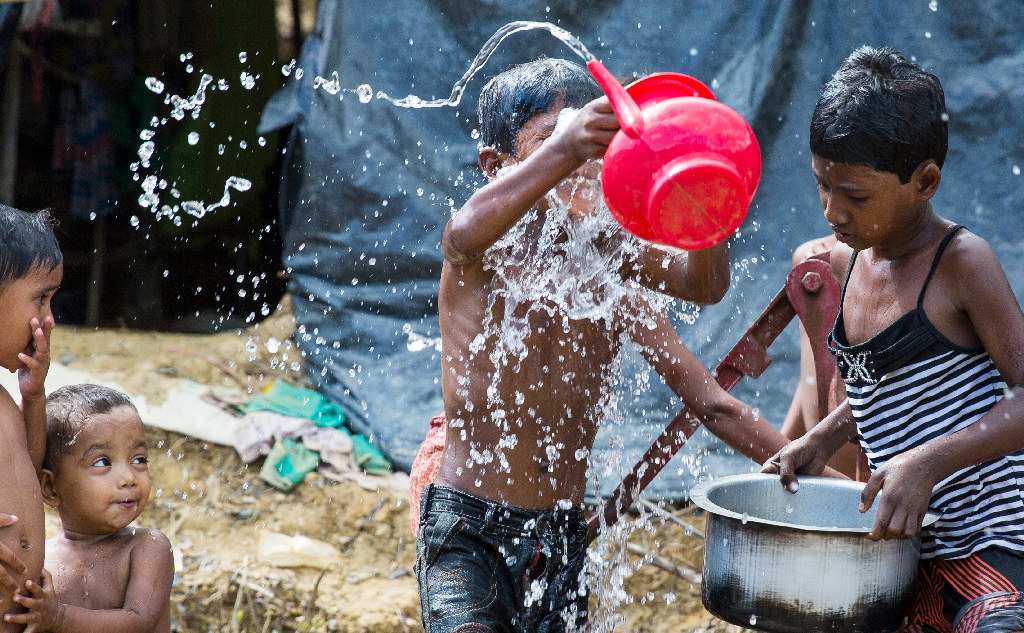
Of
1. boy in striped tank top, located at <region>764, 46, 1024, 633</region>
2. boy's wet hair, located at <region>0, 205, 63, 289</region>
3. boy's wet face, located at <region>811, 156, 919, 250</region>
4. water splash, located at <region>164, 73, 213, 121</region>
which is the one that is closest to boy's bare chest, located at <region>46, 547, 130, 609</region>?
boy's wet hair, located at <region>0, 205, 63, 289</region>

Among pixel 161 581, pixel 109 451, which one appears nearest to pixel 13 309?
pixel 109 451

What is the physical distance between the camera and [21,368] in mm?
1910

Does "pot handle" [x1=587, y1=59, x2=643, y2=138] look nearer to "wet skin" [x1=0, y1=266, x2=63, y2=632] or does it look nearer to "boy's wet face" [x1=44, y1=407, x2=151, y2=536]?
"wet skin" [x1=0, y1=266, x2=63, y2=632]

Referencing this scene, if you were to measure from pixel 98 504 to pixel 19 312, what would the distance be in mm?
478

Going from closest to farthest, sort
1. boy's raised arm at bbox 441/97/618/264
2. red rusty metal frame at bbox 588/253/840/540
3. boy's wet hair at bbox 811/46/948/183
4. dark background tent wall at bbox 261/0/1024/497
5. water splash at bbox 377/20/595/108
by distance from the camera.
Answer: boy's raised arm at bbox 441/97/618/264 → boy's wet hair at bbox 811/46/948/183 → red rusty metal frame at bbox 588/253/840/540 → dark background tent wall at bbox 261/0/1024/497 → water splash at bbox 377/20/595/108

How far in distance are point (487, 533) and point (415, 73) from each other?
3.16m

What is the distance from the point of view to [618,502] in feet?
8.11

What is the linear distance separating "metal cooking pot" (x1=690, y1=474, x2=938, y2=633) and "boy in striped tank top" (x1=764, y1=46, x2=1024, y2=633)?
10 cm

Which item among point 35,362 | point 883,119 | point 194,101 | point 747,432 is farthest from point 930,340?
point 194,101

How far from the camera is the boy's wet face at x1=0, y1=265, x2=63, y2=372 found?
1.86 metres

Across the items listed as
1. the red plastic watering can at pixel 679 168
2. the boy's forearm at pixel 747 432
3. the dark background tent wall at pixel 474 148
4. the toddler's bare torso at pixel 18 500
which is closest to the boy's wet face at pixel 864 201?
the red plastic watering can at pixel 679 168

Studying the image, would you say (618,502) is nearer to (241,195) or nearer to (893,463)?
(893,463)

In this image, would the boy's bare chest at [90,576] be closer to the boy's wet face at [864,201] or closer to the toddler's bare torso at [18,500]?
→ the toddler's bare torso at [18,500]

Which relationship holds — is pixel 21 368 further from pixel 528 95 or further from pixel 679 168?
pixel 679 168
